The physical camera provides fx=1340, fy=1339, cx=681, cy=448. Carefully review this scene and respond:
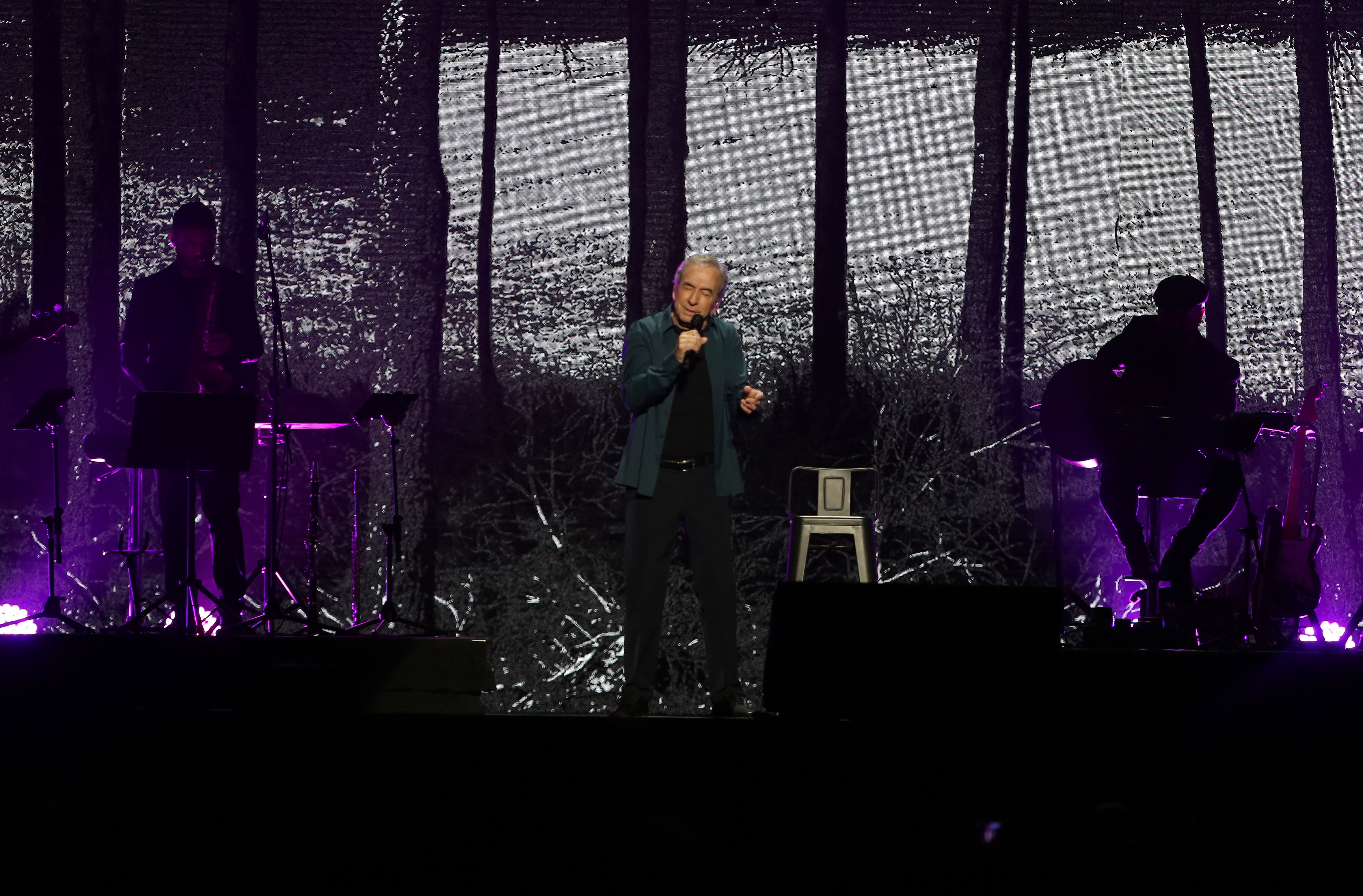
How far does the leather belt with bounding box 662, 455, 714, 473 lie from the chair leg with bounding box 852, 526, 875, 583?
5.86ft

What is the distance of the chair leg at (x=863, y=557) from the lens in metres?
5.77

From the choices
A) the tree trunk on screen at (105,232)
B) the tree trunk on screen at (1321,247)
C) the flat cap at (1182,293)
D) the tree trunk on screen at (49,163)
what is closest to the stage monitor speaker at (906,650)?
the flat cap at (1182,293)

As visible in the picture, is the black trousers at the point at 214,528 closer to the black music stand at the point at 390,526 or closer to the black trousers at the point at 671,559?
the black music stand at the point at 390,526

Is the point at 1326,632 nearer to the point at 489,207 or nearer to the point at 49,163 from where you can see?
the point at 489,207

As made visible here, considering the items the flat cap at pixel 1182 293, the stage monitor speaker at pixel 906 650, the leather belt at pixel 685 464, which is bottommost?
the stage monitor speaker at pixel 906 650

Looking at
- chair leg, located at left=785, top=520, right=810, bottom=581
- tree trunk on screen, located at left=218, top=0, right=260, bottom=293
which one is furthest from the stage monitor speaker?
tree trunk on screen, located at left=218, top=0, right=260, bottom=293

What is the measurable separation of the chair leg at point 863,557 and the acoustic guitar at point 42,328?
10.9 feet

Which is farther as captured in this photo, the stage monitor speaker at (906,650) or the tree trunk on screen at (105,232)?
the tree trunk on screen at (105,232)

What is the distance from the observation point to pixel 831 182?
6.77 m

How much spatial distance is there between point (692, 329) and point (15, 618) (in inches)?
157

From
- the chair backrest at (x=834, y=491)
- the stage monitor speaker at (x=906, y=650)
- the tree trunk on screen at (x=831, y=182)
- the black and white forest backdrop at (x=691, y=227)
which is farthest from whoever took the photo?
the tree trunk on screen at (x=831, y=182)

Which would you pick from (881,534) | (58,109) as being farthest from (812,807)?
(58,109)

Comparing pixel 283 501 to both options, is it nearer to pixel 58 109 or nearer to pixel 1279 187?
pixel 58 109

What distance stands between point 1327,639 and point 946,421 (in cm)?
203
